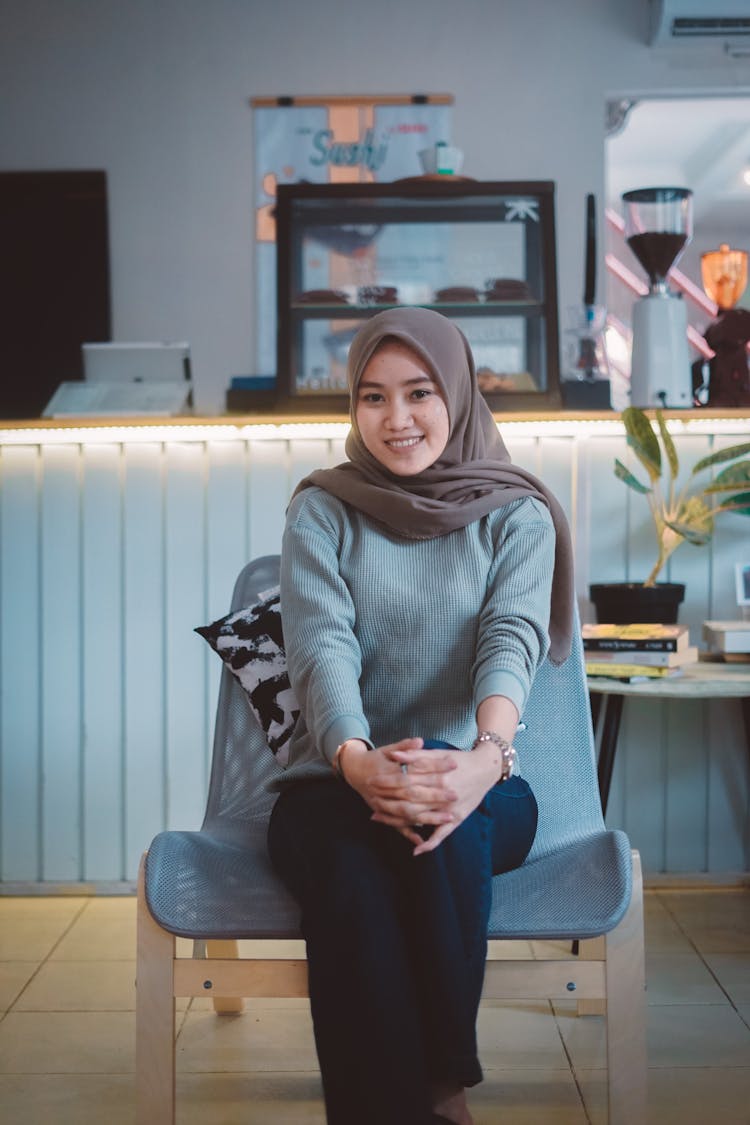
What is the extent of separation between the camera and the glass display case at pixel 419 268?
9.26ft

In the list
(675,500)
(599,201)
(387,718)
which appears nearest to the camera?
(387,718)

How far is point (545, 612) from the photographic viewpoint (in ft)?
5.61

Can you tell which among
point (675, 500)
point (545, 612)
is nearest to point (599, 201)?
point (675, 500)

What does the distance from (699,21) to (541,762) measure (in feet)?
9.05

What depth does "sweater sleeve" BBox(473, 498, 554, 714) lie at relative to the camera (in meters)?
1.61

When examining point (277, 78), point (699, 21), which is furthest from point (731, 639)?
point (277, 78)

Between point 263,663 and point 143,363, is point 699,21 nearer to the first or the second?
point 143,363

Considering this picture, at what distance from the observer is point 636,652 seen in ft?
7.80

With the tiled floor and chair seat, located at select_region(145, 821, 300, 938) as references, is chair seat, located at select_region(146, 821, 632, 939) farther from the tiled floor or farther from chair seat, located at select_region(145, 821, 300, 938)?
the tiled floor

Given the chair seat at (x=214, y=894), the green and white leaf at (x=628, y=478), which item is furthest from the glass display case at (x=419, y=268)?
the chair seat at (x=214, y=894)

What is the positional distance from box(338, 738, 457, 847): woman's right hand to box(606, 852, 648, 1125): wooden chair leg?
0.31 metres

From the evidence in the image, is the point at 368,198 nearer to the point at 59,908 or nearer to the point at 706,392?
the point at 706,392

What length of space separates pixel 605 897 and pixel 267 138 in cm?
296

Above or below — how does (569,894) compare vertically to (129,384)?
below
